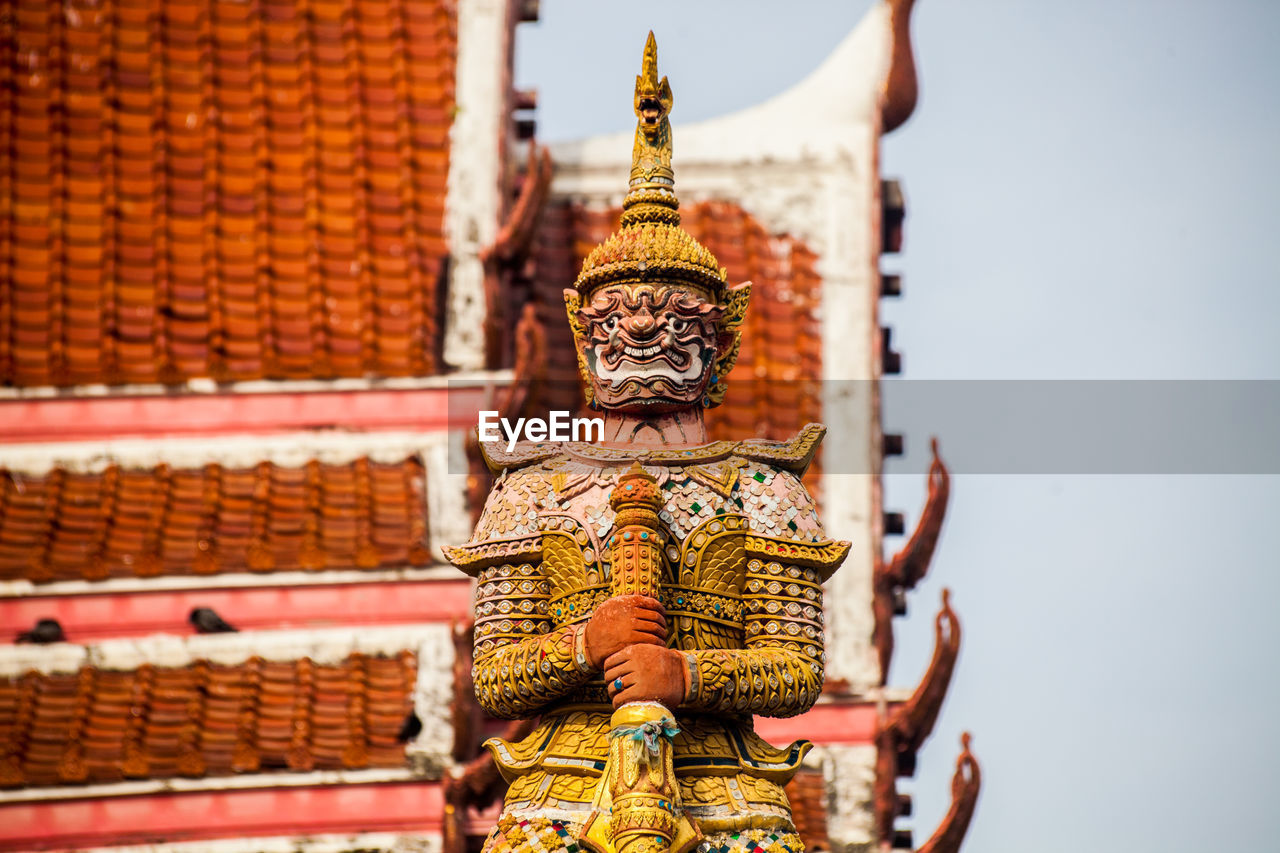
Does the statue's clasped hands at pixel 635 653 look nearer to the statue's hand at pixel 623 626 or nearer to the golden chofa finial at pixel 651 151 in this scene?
the statue's hand at pixel 623 626

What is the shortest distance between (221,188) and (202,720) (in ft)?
12.4

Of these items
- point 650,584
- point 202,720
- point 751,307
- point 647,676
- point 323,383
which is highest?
point 751,307

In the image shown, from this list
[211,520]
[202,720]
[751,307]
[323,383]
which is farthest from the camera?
[751,307]

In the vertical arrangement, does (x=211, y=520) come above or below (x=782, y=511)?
above

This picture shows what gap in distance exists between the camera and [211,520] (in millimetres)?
13109

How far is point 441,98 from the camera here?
563 inches

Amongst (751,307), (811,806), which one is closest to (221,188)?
(751,307)

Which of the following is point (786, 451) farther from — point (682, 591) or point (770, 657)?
point (770, 657)

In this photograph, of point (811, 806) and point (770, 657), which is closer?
point (770, 657)

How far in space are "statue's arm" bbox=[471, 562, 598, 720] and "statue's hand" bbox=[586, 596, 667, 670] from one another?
7 centimetres

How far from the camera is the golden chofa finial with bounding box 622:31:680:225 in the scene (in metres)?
7.87

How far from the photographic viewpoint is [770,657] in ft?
23.7

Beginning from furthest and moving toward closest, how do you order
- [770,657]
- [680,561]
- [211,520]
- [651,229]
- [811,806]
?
[211,520]
[811,806]
[651,229]
[680,561]
[770,657]

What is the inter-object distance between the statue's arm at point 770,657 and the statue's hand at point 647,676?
0.20 ft
